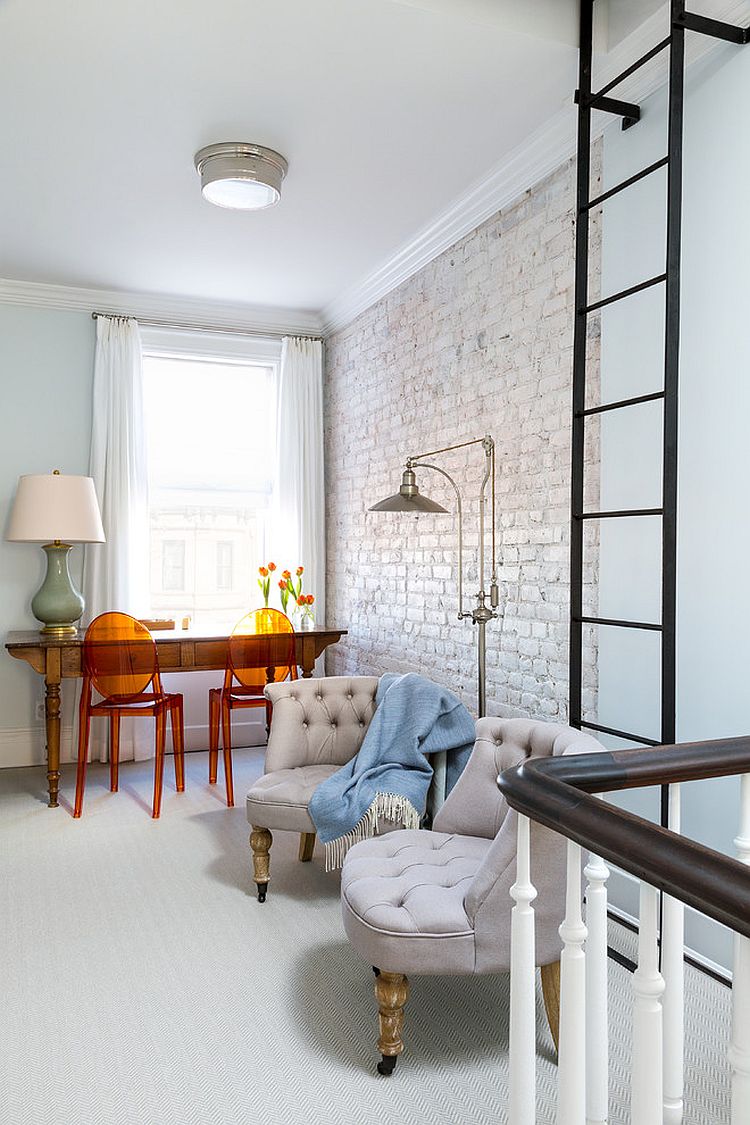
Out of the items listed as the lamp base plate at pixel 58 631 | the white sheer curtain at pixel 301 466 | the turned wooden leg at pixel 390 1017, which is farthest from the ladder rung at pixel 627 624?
the white sheer curtain at pixel 301 466

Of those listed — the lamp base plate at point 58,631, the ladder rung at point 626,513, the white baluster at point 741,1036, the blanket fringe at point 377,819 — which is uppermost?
the ladder rung at point 626,513

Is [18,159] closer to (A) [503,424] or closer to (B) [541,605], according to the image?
(A) [503,424]

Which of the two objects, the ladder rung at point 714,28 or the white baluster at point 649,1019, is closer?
the white baluster at point 649,1019

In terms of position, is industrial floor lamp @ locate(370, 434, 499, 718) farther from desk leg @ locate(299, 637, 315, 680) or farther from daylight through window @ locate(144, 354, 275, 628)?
daylight through window @ locate(144, 354, 275, 628)

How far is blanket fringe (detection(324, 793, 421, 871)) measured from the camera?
9.87 ft

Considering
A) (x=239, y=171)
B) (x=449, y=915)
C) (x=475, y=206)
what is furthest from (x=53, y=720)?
(x=475, y=206)

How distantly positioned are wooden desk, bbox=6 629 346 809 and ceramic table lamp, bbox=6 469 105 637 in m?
0.14

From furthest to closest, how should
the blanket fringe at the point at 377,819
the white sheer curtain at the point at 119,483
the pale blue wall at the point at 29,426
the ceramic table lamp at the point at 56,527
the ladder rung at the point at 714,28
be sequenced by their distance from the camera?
the white sheer curtain at the point at 119,483 < the pale blue wall at the point at 29,426 < the ceramic table lamp at the point at 56,527 < the blanket fringe at the point at 377,819 < the ladder rung at the point at 714,28

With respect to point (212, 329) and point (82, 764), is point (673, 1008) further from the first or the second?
point (212, 329)

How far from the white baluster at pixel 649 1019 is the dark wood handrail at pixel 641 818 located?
8 centimetres

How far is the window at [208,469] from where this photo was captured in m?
5.68

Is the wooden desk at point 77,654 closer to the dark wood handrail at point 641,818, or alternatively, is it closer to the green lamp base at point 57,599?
the green lamp base at point 57,599

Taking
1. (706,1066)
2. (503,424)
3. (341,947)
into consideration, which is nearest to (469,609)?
(503,424)

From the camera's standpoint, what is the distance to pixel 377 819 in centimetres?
301
